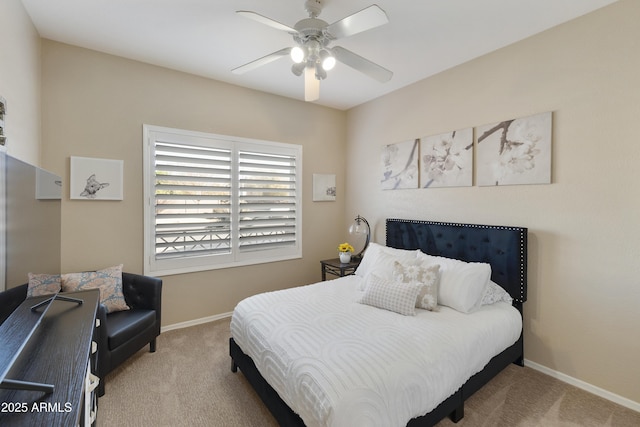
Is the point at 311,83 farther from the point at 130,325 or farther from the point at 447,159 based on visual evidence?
the point at 130,325

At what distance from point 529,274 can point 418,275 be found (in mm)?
1016

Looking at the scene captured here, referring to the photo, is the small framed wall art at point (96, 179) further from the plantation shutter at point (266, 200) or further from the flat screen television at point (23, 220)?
the flat screen television at point (23, 220)

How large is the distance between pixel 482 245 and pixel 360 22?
7.05 feet

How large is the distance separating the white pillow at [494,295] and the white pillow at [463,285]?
3.6 inches

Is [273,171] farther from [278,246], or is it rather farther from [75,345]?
[75,345]

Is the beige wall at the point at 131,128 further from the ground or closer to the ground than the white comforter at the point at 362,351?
further from the ground

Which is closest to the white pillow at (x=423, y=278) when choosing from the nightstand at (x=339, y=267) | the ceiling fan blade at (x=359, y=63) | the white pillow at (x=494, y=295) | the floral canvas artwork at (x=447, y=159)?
the white pillow at (x=494, y=295)

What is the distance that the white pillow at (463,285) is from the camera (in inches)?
87.9

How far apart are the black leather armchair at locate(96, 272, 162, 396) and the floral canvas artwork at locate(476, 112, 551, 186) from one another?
10.7 feet

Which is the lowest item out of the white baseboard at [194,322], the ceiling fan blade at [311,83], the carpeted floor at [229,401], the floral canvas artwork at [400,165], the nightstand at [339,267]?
the carpeted floor at [229,401]

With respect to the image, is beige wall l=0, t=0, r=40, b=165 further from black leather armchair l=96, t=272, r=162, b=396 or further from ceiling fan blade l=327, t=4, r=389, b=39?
ceiling fan blade l=327, t=4, r=389, b=39

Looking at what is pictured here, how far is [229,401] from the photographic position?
6.66 feet

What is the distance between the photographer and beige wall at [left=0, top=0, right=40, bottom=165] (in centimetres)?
176

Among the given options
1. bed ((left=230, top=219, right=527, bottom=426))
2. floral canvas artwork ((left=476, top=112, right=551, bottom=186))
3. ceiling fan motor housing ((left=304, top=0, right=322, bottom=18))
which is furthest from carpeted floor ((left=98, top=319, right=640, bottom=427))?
ceiling fan motor housing ((left=304, top=0, right=322, bottom=18))
